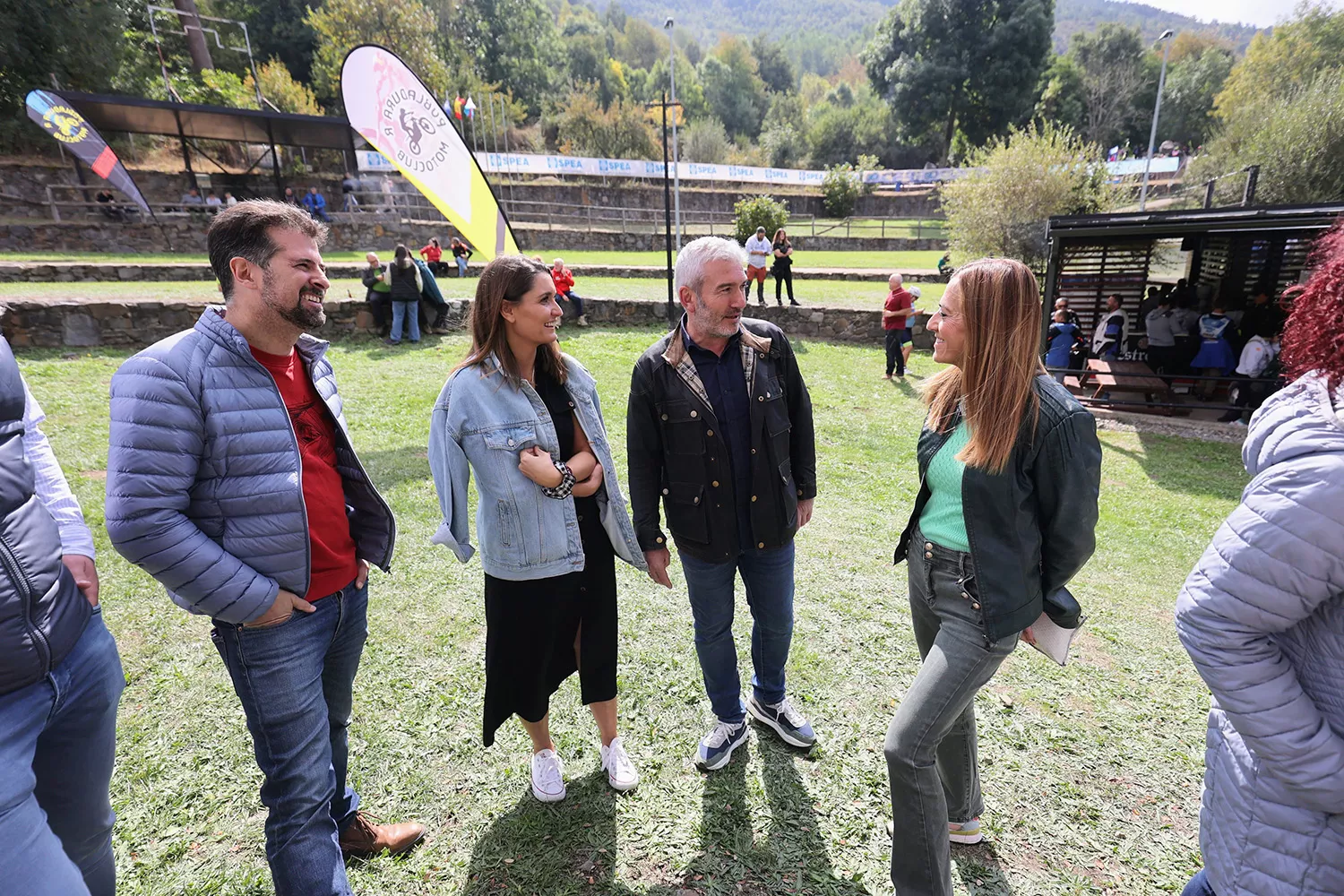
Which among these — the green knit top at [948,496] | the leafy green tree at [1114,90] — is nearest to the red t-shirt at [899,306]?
the green knit top at [948,496]

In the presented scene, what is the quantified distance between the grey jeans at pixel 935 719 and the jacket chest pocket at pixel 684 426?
94cm

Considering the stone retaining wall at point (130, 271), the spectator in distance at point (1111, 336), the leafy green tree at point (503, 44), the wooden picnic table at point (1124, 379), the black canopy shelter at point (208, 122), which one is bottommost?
the wooden picnic table at point (1124, 379)

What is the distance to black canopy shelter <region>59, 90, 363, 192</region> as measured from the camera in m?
17.9

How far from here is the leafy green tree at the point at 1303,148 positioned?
901 inches

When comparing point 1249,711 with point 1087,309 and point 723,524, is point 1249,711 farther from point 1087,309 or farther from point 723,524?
point 1087,309

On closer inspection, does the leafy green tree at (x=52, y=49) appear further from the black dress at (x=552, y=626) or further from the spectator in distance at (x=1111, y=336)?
the spectator in distance at (x=1111, y=336)

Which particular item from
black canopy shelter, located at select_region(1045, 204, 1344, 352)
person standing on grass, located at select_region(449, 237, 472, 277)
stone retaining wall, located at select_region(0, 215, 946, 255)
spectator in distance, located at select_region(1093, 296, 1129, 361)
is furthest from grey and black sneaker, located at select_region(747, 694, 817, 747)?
person standing on grass, located at select_region(449, 237, 472, 277)

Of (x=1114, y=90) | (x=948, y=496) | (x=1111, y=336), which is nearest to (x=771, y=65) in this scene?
(x=1114, y=90)

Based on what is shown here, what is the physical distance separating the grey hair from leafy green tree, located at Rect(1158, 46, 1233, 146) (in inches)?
2526

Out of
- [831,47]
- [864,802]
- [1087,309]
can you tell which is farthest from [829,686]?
[831,47]

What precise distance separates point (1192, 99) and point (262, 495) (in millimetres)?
68435

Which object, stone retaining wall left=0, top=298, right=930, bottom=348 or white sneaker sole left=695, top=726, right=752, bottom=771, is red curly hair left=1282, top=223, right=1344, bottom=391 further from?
stone retaining wall left=0, top=298, right=930, bottom=348

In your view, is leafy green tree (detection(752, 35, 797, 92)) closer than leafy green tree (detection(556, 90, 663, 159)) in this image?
No

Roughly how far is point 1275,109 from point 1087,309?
2240 cm
